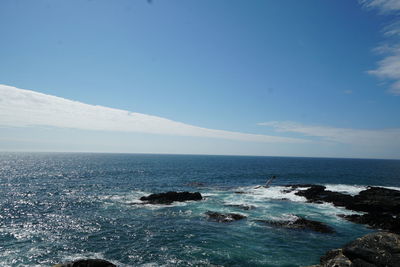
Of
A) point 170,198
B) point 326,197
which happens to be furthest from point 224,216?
point 326,197

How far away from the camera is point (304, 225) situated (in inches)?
1258

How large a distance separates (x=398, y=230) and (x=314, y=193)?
85.9 feet

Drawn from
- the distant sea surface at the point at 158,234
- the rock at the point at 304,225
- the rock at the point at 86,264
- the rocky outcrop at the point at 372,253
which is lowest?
the distant sea surface at the point at 158,234

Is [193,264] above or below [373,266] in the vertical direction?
below

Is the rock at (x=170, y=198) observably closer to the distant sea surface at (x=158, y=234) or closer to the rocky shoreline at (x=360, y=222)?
the rocky shoreline at (x=360, y=222)

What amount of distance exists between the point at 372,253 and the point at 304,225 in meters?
15.0

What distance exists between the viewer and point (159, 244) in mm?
25750

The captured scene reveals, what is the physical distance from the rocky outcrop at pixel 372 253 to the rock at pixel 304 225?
12.2 m

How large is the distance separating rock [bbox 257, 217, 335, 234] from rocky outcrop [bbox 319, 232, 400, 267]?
12190 millimetres

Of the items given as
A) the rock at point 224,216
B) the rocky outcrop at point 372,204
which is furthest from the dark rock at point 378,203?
the rock at point 224,216

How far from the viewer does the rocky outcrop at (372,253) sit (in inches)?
663

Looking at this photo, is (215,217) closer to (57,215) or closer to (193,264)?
(193,264)

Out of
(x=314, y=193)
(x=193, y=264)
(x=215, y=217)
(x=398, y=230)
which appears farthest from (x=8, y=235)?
(x=314, y=193)

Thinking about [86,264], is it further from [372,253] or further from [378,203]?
[378,203]
